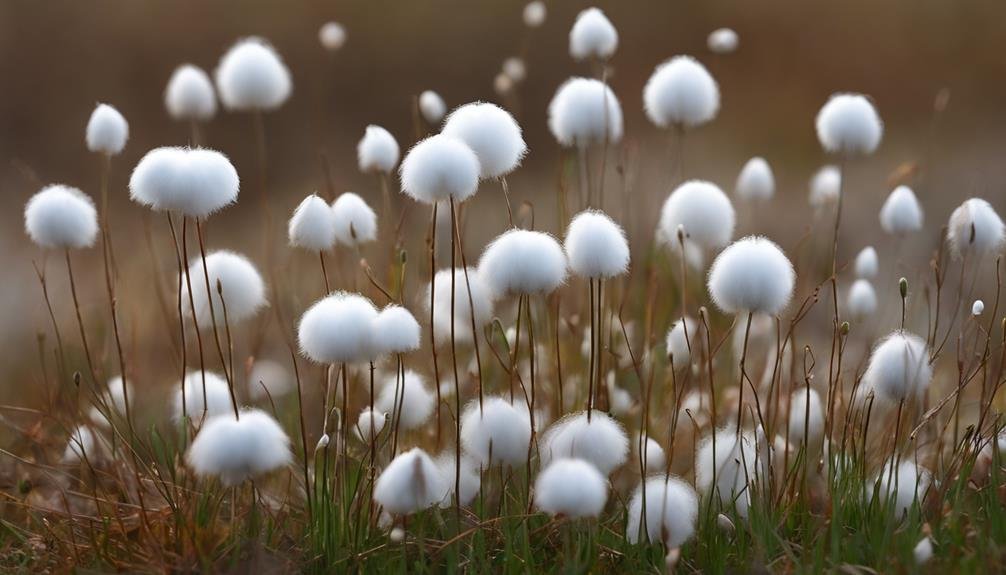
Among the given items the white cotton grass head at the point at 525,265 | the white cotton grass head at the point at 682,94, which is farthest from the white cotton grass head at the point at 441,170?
the white cotton grass head at the point at 682,94

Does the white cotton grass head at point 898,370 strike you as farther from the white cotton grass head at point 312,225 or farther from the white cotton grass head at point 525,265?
the white cotton grass head at point 312,225

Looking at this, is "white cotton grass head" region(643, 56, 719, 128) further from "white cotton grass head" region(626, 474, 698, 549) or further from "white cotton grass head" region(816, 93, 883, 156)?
"white cotton grass head" region(626, 474, 698, 549)

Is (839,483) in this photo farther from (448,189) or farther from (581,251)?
(448,189)

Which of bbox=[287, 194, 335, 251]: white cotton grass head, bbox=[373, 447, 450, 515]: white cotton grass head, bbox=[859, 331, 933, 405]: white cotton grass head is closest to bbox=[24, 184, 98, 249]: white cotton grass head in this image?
bbox=[287, 194, 335, 251]: white cotton grass head

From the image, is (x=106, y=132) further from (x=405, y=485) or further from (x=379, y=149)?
(x=405, y=485)

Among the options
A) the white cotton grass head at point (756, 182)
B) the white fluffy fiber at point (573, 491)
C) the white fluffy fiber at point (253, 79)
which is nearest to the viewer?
the white fluffy fiber at point (573, 491)
